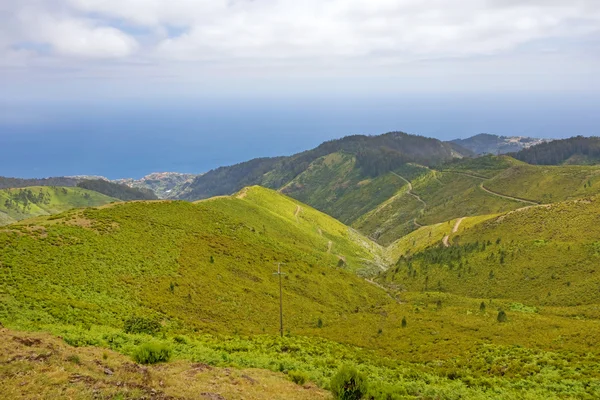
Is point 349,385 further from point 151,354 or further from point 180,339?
point 180,339

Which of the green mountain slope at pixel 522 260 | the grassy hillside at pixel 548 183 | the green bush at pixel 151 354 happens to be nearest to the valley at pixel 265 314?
the green bush at pixel 151 354

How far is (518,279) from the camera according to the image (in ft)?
258

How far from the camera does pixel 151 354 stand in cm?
2139

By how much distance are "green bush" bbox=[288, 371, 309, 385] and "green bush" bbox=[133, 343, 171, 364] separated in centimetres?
722

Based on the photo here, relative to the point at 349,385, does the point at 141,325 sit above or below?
above

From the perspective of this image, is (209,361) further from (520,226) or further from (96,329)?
(520,226)

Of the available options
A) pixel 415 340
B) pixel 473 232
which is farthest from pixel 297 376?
pixel 473 232

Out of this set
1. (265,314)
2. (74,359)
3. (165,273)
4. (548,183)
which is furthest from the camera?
(548,183)

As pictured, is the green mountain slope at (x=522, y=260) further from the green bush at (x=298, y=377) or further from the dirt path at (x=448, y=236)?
the green bush at (x=298, y=377)

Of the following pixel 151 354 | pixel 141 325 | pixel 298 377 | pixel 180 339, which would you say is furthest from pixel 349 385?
pixel 141 325

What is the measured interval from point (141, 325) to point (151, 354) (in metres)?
9.88

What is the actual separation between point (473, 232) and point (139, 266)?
99.6 m

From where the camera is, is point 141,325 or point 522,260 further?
point 522,260

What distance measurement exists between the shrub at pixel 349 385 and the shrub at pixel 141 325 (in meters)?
17.8
